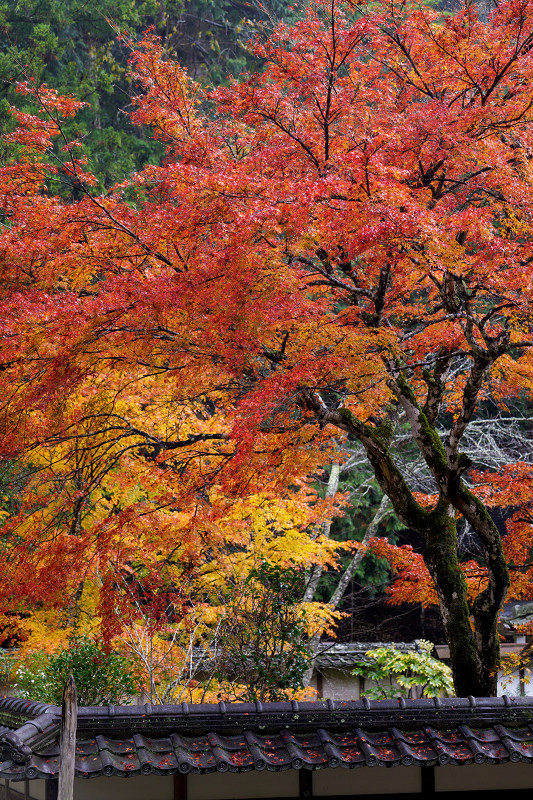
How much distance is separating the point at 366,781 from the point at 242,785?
1.01 metres

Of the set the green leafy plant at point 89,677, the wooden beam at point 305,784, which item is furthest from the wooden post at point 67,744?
the green leafy plant at point 89,677

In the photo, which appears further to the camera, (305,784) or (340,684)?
(340,684)

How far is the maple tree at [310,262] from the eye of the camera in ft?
23.0

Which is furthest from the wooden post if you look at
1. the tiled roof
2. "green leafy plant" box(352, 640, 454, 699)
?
"green leafy plant" box(352, 640, 454, 699)

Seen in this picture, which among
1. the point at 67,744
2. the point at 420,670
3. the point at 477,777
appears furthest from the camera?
the point at 420,670

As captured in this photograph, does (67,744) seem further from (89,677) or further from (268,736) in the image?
(89,677)

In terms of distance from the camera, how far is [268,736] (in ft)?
18.8

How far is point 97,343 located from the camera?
7699mm

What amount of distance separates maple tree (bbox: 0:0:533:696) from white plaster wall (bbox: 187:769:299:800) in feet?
9.06

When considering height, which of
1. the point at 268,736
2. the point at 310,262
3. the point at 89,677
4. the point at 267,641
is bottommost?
the point at 268,736

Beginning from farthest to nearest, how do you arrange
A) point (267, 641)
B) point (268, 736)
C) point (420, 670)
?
point (420, 670), point (267, 641), point (268, 736)

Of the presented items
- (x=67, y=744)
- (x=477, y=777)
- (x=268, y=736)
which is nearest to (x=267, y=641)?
(x=268, y=736)

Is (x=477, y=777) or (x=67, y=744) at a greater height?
(x=67, y=744)

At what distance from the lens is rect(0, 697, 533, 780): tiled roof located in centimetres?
525
